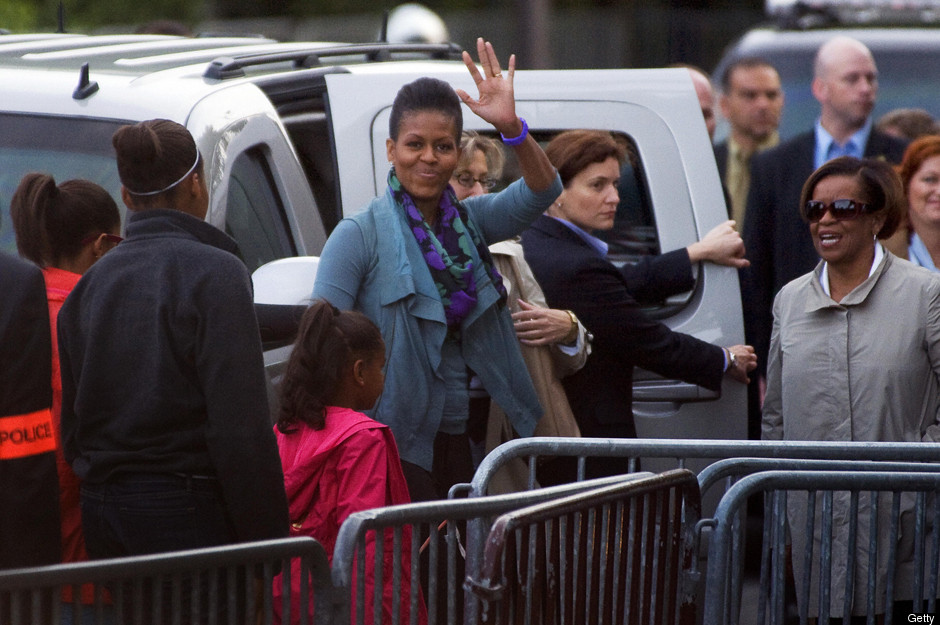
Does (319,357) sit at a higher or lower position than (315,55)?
lower

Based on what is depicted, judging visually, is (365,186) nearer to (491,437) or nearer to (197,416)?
(491,437)

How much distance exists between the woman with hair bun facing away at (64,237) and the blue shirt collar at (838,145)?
170 inches

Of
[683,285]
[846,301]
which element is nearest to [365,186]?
[683,285]

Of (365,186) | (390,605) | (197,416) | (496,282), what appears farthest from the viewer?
(365,186)

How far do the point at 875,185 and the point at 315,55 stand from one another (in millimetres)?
2095

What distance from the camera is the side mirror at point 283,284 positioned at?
4078 mm

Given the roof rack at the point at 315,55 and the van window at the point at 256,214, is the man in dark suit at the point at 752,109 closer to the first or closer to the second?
the roof rack at the point at 315,55

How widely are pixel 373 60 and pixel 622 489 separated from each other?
3023 mm

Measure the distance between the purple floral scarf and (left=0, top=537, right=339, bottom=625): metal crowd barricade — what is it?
52.4 inches

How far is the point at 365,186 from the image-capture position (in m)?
4.71

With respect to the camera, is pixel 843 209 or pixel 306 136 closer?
pixel 843 209

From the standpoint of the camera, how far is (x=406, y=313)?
402 cm

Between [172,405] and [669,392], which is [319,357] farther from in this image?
[669,392]

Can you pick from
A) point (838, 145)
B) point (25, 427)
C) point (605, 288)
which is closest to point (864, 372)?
point (605, 288)
